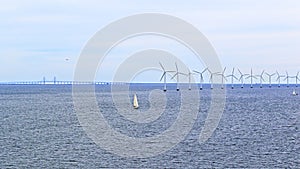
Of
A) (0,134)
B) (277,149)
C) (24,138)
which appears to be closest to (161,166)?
(277,149)

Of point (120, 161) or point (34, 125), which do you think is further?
point (34, 125)

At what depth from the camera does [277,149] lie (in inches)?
2304

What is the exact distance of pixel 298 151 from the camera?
57469mm

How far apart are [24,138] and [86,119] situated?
31507 mm

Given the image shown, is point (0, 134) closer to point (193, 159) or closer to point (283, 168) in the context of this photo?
point (193, 159)

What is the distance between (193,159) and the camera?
168 feet

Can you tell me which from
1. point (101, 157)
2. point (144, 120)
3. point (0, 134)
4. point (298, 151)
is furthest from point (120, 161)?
point (144, 120)

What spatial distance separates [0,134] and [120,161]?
31321 mm

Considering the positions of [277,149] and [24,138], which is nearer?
[277,149]

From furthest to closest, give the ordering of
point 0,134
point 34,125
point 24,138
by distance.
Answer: point 34,125, point 0,134, point 24,138

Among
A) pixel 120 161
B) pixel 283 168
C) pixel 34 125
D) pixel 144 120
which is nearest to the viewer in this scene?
pixel 283 168

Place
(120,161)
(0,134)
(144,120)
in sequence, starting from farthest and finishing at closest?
(144,120), (0,134), (120,161)

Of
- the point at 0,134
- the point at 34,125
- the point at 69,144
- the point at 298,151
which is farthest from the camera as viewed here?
the point at 34,125

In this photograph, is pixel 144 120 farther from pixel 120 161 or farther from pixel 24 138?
pixel 120 161
